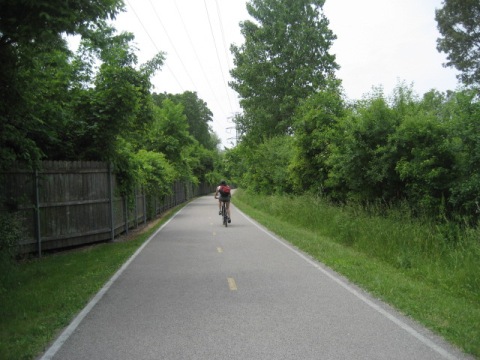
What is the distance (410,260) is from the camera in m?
10.2

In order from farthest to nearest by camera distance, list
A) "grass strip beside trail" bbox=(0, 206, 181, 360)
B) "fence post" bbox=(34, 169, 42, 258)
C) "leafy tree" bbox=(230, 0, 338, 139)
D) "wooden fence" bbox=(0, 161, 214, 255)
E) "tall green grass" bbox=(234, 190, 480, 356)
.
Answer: "leafy tree" bbox=(230, 0, 338, 139)
"fence post" bbox=(34, 169, 42, 258)
"wooden fence" bbox=(0, 161, 214, 255)
"tall green grass" bbox=(234, 190, 480, 356)
"grass strip beside trail" bbox=(0, 206, 181, 360)

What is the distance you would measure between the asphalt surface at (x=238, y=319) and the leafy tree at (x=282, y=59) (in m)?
33.5

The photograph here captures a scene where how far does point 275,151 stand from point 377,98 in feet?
64.0

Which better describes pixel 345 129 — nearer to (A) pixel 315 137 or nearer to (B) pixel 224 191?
(A) pixel 315 137

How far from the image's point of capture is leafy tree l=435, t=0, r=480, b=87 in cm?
3167

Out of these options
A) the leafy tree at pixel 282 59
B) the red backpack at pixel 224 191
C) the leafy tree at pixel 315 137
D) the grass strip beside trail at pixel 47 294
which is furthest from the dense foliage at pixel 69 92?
the leafy tree at pixel 282 59

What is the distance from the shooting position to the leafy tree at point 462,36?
31672 mm

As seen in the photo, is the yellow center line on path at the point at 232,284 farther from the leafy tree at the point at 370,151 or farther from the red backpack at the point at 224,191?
the red backpack at the point at 224,191

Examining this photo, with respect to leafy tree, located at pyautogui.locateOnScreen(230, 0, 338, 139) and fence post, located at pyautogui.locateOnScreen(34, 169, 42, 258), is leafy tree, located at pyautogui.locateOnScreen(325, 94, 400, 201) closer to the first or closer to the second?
fence post, located at pyautogui.locateOnScreen(34, 169, 42, 258)

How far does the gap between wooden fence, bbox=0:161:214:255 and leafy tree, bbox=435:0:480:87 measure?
86.7ft

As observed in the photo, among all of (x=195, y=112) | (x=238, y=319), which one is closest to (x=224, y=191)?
(x=238, y=319)

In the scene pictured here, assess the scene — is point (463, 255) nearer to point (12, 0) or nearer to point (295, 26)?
point (12, 0)

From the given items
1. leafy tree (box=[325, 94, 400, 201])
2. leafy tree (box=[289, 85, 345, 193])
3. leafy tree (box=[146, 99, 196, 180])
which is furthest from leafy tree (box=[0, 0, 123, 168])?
leafy tree (box=[146, 99, 196, 180])

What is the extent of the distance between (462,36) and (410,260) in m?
27.7
